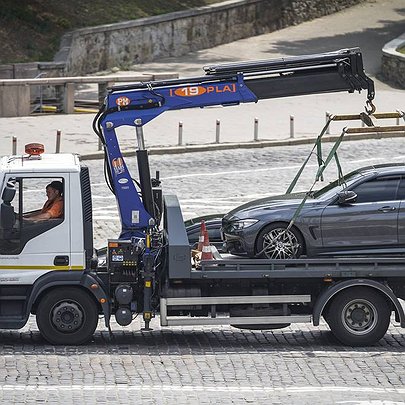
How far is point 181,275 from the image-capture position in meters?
15.5

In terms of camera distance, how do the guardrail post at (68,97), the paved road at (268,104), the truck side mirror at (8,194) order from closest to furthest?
the truck side mirror at (8,194) < the paved road at (268,104) < the guardrail post at (68,97)

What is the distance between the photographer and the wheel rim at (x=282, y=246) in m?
16.3

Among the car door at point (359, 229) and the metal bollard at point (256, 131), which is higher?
the metal bollard at point (256, 131)

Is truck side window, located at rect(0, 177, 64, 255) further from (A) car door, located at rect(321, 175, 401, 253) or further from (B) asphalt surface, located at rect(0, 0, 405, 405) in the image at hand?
(A) car door, located at rect(321, 175, 401, 253)

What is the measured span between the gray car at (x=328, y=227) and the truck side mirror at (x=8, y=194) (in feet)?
9.88

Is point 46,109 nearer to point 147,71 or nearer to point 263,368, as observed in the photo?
point 147,71

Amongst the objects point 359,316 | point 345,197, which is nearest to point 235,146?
point 345,197

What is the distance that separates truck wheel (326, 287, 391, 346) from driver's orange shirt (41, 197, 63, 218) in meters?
3.56

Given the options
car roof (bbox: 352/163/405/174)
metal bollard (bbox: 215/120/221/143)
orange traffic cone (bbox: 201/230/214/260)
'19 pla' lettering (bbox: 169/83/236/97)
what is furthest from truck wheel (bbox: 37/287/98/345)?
metal bollard (bbox: 215/120/221/143)

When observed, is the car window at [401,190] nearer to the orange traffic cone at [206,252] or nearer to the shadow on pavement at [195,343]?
the shadow on pavement at [195,343]

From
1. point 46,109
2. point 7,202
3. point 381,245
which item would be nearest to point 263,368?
point 381,245

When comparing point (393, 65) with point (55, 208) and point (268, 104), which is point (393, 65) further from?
point (55, 208)

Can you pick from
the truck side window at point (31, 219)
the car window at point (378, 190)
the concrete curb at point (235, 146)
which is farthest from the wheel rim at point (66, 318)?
the concrete curb at point (235, 146)

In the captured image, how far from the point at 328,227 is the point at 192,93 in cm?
244
